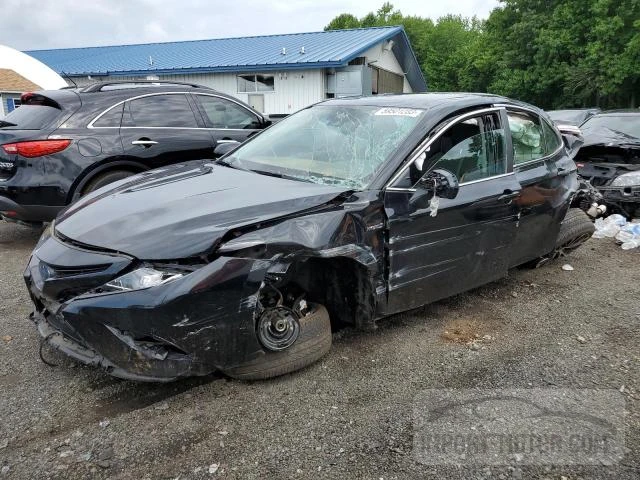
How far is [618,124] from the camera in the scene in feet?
24.9

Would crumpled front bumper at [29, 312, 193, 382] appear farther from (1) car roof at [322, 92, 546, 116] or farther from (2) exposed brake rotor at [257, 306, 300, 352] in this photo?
(1) car roof at [322, 92, 546, 116]

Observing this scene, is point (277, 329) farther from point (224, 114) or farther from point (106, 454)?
point (224, 114)

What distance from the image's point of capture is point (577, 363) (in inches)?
132

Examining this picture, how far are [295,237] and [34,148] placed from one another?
3.61 metres

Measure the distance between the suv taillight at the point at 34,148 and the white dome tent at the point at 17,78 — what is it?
1396 centimetres

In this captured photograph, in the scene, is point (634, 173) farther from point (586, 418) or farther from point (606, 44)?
point (606, 44)

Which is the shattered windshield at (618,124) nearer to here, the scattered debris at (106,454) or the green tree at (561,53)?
the scattered debris at (106,454)

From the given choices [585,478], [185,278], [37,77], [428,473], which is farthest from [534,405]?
[37,77]

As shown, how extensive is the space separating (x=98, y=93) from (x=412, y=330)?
14.0ft

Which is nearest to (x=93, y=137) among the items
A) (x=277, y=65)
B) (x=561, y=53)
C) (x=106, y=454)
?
(x=106, y=454)

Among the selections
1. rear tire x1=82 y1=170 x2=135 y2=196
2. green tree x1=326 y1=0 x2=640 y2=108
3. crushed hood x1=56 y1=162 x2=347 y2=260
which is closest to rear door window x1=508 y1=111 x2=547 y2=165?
crushed hood x1=56 y1=162 x2=347 y2=260

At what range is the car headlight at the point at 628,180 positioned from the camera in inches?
255

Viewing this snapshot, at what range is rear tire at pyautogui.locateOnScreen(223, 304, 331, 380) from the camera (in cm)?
293

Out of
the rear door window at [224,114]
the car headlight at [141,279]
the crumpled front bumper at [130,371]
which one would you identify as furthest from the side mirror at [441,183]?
the rear door window at [224,114]
